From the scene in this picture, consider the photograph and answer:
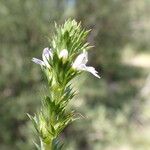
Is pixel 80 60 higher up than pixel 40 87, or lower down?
lower down

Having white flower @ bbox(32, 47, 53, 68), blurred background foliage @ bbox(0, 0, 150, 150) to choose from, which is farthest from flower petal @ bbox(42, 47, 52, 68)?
blurred background foliage @ bbox(0, 0, 150, 150)

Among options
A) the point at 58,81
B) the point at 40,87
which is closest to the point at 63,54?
the point at 58,81

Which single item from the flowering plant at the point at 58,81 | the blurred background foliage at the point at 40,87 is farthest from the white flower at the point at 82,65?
the blurred background foliage at the point at 40,87

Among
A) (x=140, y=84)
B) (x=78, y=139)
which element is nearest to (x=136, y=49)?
(x=140, y=84)

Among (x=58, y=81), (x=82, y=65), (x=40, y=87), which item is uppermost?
(x=40, y=87)

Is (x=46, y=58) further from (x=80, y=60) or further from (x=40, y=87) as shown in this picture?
(x=40, y=87)

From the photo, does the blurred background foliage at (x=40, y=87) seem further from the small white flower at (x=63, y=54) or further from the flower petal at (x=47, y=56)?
the small white flower at (x=63, y=54)

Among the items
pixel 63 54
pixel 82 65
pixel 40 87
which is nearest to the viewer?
pixel 63 54

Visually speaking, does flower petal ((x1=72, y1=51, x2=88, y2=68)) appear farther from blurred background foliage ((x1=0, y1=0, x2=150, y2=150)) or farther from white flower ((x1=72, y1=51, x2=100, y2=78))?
blurred background foliage ((x1=0, y1=0, x2=150, y2=150))
